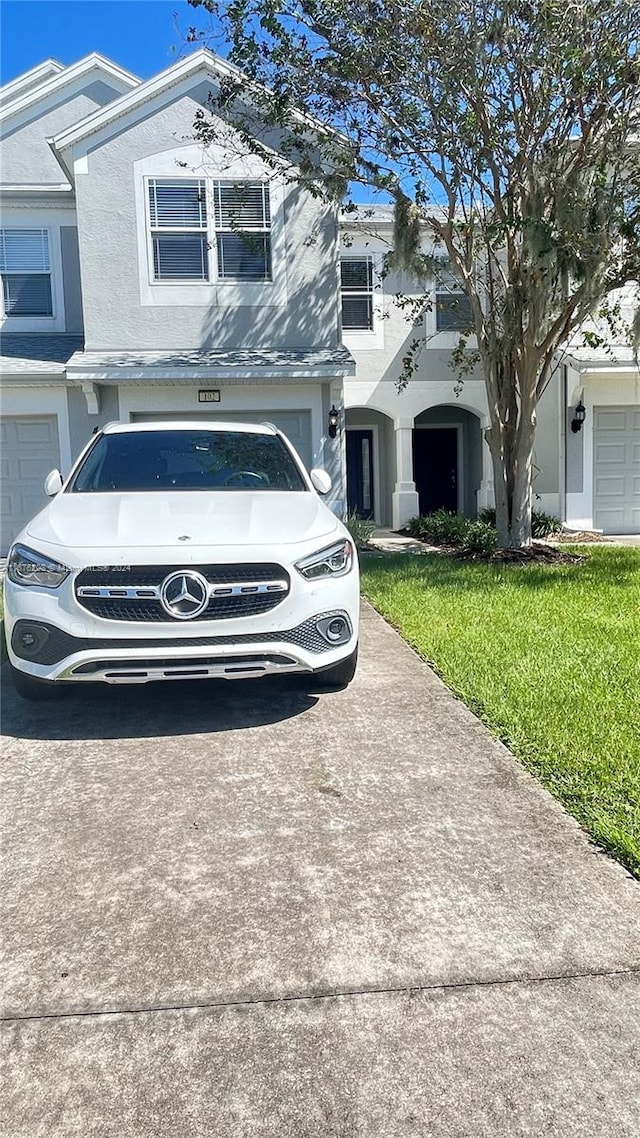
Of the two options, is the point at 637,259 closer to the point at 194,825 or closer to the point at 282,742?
the point at 282,742

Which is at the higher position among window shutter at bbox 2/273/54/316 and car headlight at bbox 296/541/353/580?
window shutter at bbox 2/273/54/316

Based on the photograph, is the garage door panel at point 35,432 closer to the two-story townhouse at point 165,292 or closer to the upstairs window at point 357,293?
the two-story townhouse at point 165,292

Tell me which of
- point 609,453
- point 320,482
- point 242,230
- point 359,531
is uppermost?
point 242,230

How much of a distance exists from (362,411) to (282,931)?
587 inches

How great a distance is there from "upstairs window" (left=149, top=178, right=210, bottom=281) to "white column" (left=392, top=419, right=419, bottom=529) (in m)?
5.50

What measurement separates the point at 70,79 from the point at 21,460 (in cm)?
796

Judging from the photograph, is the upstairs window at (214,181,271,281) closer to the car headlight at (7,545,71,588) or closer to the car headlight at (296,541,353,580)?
the car headlight at (296,541,353,580)

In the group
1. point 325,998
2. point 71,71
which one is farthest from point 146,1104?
point 71,71

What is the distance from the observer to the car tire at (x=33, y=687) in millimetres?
4238

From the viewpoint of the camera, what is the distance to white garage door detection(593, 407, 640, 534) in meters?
14.2

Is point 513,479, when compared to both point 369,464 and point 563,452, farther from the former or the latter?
point 369,464

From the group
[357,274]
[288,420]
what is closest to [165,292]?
[288,420]

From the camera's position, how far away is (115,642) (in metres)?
4.01

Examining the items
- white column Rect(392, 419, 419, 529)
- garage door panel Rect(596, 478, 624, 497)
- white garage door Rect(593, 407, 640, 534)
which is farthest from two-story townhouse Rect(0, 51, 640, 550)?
white column Rect(392, 419, 419, 529)
